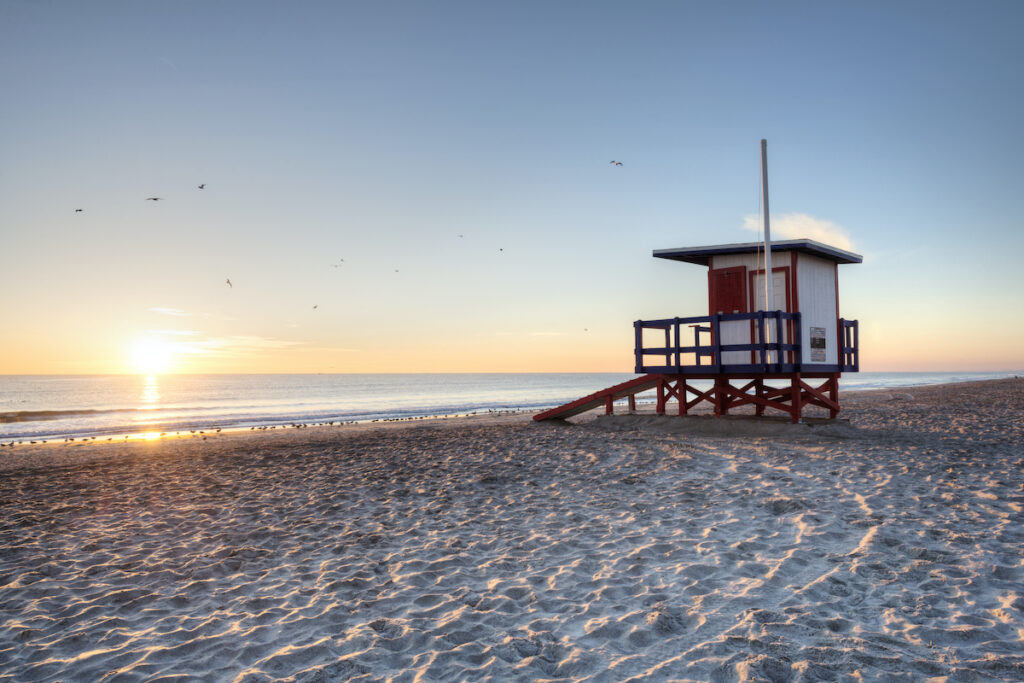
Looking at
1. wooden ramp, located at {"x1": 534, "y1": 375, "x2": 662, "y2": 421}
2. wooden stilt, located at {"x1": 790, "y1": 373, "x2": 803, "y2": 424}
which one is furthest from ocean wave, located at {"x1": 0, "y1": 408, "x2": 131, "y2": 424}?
wooden stilt, located at {"x1": 790, "y1": 373, "x2": 803, "y2": 424}

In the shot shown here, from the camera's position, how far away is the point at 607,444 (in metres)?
13.1

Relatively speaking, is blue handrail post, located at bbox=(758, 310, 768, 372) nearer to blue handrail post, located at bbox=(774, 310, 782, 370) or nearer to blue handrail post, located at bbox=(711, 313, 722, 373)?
blue handrail post, located at bbox=(774, 310, 782, 370)

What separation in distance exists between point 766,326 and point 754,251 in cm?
208

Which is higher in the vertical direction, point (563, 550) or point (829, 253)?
point (829, 253)

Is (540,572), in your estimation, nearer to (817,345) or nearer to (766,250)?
(766,250)

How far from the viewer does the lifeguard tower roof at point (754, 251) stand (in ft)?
48.1

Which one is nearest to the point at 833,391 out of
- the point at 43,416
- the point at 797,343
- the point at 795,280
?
the point at 797,343

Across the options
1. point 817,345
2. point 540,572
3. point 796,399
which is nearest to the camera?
point 540,572

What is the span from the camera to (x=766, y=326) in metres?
14.9

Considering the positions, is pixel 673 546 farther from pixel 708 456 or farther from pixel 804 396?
pixel 804 396

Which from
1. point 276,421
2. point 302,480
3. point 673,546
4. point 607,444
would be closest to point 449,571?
point 673,546

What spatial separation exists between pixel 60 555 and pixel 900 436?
606 inches

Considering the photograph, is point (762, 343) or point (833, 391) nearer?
point (762, 343)

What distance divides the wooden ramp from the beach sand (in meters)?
6.75
